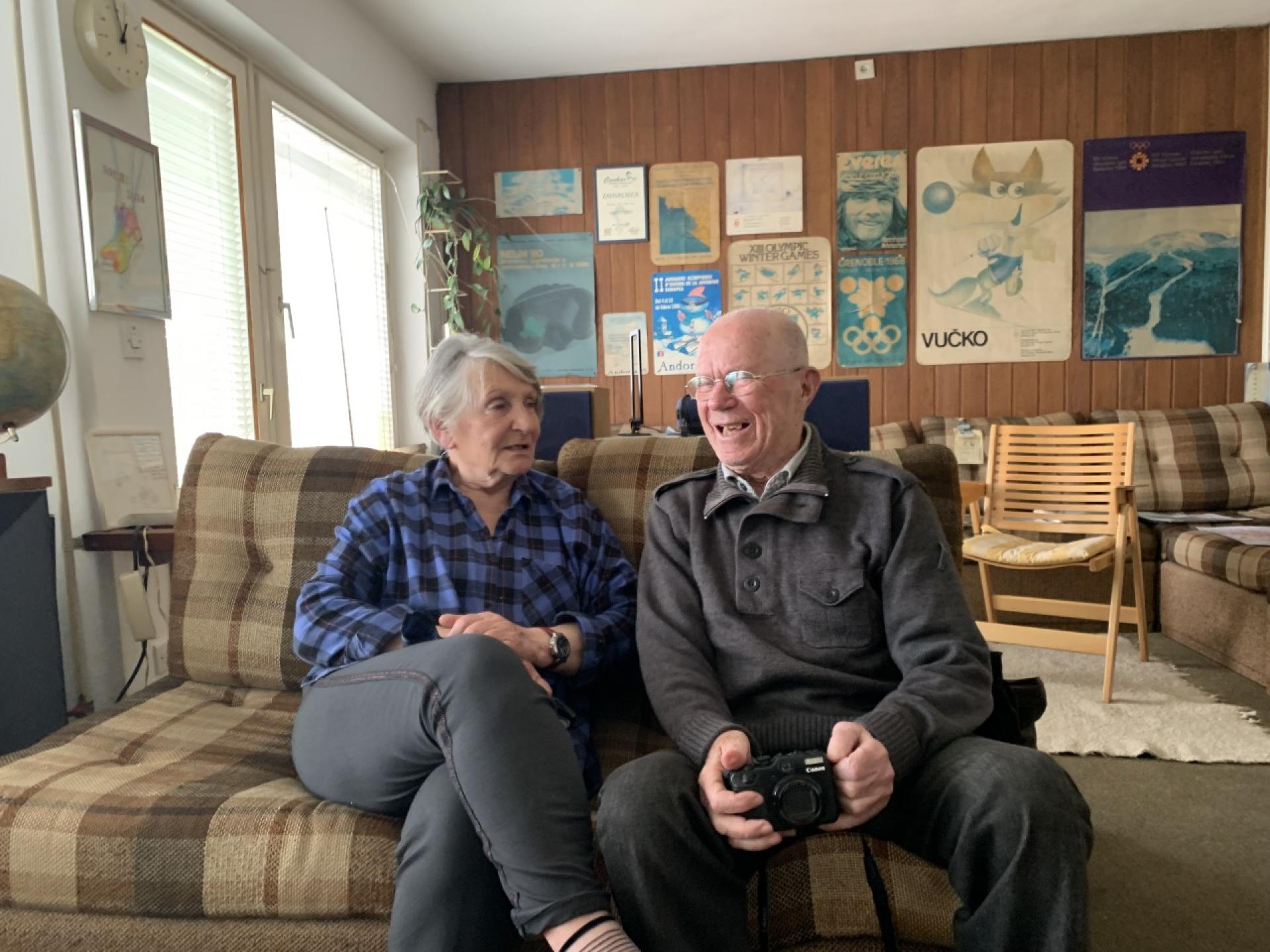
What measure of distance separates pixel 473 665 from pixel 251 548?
779 millimetres

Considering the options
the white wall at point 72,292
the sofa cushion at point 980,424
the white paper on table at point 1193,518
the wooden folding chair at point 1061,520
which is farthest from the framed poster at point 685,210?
the white wall at point 72,292

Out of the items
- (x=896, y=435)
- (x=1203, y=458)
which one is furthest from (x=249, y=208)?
(x=1203, y=458)

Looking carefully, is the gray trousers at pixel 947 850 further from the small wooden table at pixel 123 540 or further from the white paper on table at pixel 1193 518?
the white paper on table at pixel 1193 518

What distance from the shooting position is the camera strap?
3.61ft

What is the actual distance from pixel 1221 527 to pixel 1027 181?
1.86 meters

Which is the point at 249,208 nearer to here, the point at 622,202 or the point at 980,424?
the point at 622,202

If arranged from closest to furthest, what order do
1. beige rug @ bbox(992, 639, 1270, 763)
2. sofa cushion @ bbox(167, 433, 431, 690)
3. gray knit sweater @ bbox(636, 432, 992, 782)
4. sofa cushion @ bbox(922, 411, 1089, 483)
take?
gray knit sweater @ bbox(636, 432, 992, 782), sofa cushion @ bbox(167, 433, 431, 690), beige rug @ bbox(992, 639, 1270, 763), sofa cushion @ bbox(922, 411, 1089, 483)

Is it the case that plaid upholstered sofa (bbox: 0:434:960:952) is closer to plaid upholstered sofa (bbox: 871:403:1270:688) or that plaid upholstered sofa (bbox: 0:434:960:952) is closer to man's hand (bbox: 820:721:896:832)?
man's hand (bbox: 820:721:896:832)

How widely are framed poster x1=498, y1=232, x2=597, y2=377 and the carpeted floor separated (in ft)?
9.62

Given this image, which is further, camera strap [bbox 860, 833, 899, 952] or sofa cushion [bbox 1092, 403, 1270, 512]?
sofa cushion [bbox 1092, 403, 1270, 512]

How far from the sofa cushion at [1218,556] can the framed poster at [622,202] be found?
262 centimetres

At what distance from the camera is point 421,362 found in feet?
14.5

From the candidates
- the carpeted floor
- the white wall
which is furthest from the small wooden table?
the carpeted floor

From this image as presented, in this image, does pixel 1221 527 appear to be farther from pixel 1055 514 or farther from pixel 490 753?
pixel 490 753
